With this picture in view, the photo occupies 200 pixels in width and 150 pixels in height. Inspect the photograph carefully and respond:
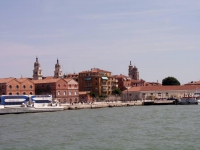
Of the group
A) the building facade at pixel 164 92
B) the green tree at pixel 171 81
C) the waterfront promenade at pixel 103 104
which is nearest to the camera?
the waterfront promenade at pixel 103 104

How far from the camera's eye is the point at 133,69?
13838cm

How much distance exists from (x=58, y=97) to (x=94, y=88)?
17685mm

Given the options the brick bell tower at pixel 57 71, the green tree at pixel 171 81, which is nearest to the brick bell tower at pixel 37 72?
the brick bell tower at pixel 57 71

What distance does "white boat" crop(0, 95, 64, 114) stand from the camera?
189 ft

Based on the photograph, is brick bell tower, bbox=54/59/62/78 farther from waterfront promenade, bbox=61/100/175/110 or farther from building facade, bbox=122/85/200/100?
waterfront promenade, bbox=61/100/175/110

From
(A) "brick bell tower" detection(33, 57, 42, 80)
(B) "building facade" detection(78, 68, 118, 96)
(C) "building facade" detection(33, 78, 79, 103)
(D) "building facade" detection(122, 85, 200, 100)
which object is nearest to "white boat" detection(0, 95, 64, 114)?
(C) "building facade" detection(33, 78, 79, 103)

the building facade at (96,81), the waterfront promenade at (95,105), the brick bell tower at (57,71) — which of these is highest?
the brick bell tower at (57,71)

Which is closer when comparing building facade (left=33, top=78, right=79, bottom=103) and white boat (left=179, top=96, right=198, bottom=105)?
building facade (left=33, top=78, right=79, bottom=103)

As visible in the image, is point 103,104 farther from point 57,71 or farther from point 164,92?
point 57,71

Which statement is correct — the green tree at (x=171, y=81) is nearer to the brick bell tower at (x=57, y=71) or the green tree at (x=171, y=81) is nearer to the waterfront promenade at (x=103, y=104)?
the waterfront promenade at (x=103, y=104)

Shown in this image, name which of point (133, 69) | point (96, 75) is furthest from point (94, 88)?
point (133, 69)

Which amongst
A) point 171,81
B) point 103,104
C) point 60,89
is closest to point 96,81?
point 60,89

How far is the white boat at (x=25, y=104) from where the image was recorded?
189 feet

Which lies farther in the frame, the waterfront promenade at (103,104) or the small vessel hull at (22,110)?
the waterfront promenade at (103,104)
